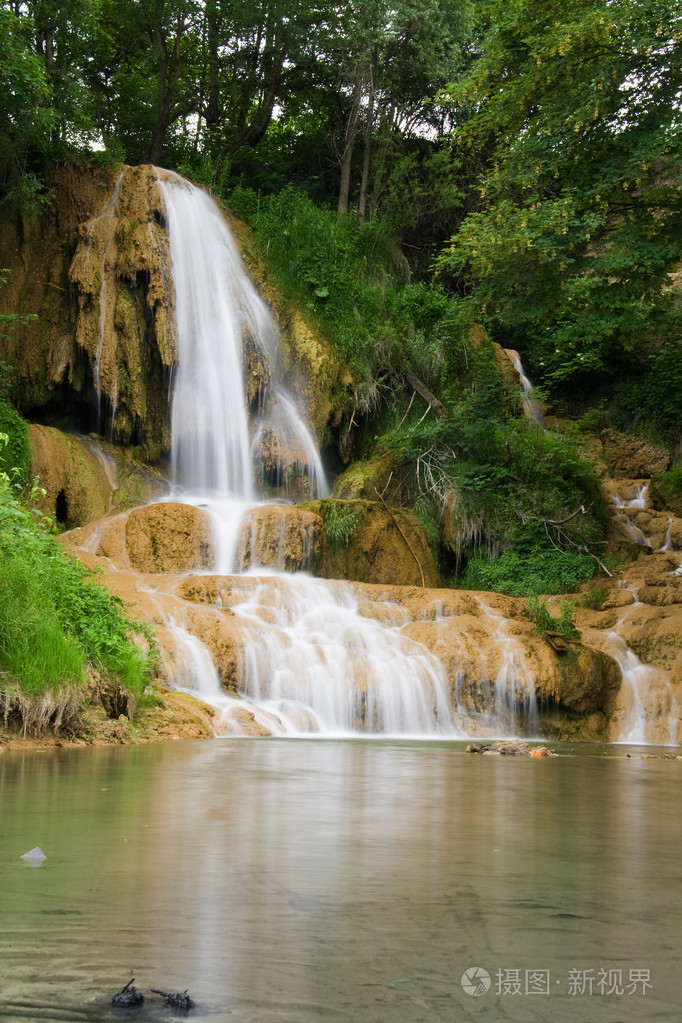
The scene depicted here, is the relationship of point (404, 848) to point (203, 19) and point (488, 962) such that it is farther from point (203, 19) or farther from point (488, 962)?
point (203, 19)

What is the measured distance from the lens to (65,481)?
63.7ft

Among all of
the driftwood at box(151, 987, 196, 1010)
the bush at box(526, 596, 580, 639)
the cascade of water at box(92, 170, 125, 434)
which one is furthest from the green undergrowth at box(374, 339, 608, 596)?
the driftwood at box(151, 987, 196, 1010)

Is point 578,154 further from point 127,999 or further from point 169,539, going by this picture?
point 127,999

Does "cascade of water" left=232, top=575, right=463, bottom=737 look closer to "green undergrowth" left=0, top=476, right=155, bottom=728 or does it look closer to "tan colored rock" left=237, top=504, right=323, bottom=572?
"green undergrowth" left=0, top=476, right=155, bottom=728

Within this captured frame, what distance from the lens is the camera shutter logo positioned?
2.27m

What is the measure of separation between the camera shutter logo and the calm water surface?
16mm

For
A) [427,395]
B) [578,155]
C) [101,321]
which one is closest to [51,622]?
[578,155]

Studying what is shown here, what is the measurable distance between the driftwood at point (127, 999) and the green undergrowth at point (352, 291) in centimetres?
2111

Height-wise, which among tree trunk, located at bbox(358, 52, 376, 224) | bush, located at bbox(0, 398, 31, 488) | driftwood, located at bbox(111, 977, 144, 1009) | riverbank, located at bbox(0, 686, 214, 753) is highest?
tree trunk, located at bbox(358, 52, 376, 224)

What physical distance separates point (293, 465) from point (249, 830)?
1745 centimetres

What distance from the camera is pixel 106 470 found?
20875mm

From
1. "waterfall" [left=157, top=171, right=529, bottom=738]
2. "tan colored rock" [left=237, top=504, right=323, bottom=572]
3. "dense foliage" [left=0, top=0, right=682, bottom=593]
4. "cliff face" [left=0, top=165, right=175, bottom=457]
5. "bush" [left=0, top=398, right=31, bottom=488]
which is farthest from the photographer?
"cliff face" [left=0, top=165, right=175, bottom=457]

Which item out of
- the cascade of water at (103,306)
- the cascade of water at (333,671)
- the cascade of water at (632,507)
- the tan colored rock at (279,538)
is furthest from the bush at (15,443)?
the cascade of water at (632,507)
